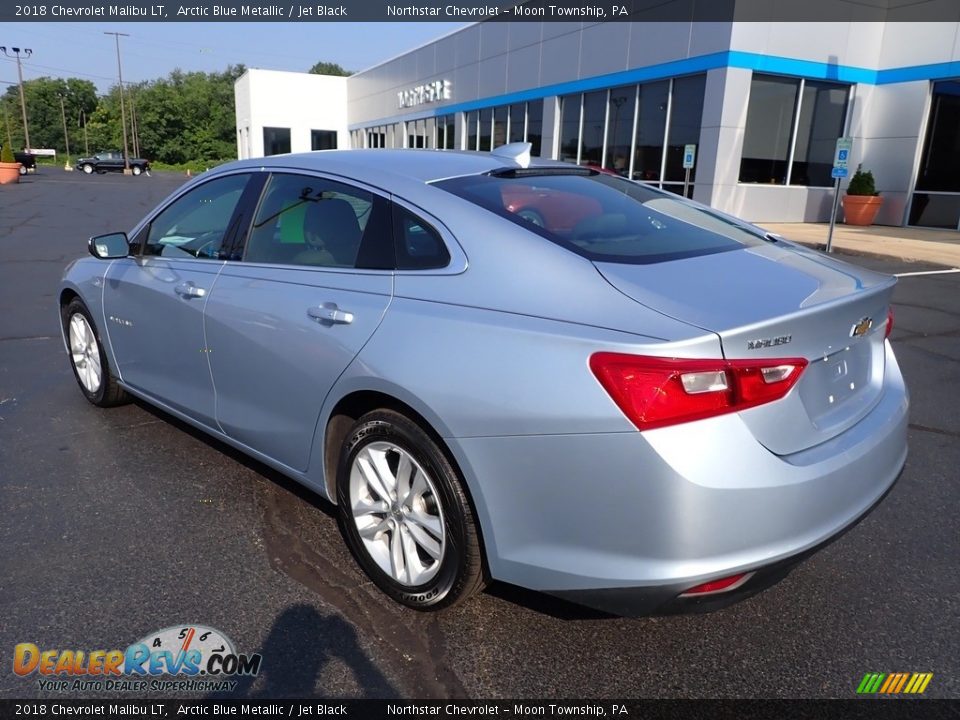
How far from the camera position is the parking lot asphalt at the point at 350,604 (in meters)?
2.36

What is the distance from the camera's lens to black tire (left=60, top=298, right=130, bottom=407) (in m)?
4.54

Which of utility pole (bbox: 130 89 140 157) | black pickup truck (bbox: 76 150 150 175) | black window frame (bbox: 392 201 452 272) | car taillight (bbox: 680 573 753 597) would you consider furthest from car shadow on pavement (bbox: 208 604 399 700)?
utility pole (bbox: 130 89 140 157)

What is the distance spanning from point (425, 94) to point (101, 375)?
31489 millimetres

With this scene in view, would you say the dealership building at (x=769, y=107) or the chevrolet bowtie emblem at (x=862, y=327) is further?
the dealership building at (x=769, y=107)

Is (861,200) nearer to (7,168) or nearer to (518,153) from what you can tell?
(518,153)

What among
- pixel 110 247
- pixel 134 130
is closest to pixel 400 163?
pixel 110 247

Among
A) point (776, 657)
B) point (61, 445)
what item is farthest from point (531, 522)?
point (61, 445)

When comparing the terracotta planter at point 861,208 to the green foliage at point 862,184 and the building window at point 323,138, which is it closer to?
the green foliage at point 862,184

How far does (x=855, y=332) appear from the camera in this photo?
8.00 feet

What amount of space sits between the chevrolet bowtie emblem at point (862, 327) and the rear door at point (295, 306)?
1581mm

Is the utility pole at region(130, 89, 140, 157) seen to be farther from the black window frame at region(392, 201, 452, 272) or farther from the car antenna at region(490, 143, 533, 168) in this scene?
the black window frame at region(392, 201, 452, 272)

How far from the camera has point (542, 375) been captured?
2.15 metres

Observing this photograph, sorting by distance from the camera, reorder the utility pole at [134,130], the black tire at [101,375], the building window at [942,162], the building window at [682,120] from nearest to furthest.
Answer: the black tire at [101,375], the building window at [942,162], the building window at [682,120], the utility pole at [134,130]

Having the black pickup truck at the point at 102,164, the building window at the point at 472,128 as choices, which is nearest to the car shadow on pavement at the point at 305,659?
A: the building window at the point at 472,128
